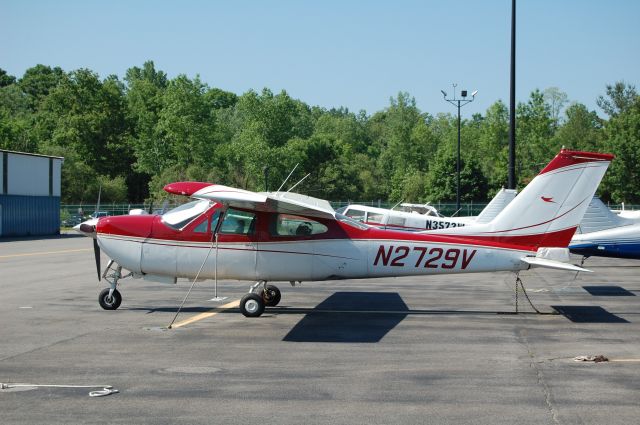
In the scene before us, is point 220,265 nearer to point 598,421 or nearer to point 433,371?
point 433,371

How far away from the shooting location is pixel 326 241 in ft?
46.8

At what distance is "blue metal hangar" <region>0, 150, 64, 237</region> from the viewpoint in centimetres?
5053

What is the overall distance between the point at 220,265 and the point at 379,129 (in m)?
146

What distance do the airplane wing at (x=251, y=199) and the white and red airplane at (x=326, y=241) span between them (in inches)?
2.3

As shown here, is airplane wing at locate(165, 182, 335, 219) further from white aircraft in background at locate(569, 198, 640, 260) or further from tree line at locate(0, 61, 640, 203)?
tree line at locate(0, 61, 640, 203)

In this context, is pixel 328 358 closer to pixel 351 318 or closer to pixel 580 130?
pixel 351 318

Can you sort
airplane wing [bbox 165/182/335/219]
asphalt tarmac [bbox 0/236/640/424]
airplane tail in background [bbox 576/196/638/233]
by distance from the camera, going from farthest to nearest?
airplane tail in background [bbox 576/196/638/233]
airplane wing [bbox 165/182/335/219]
asphalt tarmac [bbox 0/236/640/424]

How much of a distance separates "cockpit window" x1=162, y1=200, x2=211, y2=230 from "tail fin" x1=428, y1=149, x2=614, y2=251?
4785 millimetres

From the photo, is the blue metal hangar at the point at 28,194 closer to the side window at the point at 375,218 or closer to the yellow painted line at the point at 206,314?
the side window at the point at 375,218

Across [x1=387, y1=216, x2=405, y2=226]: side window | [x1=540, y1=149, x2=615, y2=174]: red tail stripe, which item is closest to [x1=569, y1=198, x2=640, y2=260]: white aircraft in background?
[x1=540, y1=149, x2=615, y2=174]: red tail stripe

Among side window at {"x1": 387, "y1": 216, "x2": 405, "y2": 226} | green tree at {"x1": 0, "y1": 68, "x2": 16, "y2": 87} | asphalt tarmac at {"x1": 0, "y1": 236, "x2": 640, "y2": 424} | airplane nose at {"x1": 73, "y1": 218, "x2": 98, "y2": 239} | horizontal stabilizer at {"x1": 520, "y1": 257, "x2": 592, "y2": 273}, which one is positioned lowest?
asphalt tarmac at {"x1": 0, "y1": 236, "x2": 640, "y2": 424}

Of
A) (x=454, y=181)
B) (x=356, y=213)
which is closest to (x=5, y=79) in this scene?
(x=454, y=181)

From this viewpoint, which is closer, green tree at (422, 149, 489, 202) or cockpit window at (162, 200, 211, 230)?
cockpit window at (162, 200, 211, 230)

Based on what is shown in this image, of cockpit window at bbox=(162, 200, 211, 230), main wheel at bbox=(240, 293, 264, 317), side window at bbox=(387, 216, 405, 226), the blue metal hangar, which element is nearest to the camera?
main wheel at bbox=(240, 293, 264, 317)
